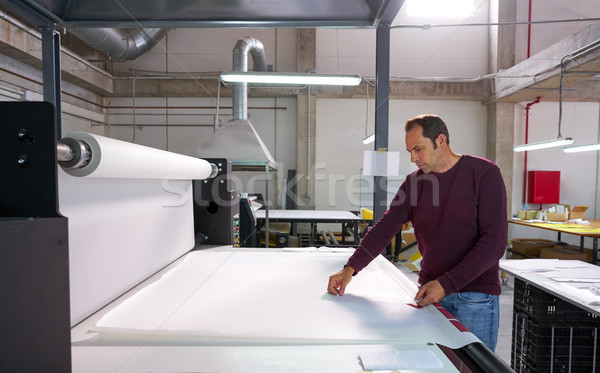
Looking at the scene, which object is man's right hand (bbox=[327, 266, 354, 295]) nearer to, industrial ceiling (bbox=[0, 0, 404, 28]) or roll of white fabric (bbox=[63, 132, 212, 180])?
roll of white fabric (bbox=[63, 132, 212, 180])

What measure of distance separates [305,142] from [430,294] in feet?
19.3

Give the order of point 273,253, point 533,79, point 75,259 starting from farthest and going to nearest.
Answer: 1. point 533,79
2. point 273,253
3. point 75,259

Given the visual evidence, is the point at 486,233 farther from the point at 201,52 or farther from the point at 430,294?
the point at 201,52

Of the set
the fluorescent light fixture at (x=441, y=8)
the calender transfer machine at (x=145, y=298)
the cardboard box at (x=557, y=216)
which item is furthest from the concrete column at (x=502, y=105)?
the calender transfer machine at (x=145, y=298)

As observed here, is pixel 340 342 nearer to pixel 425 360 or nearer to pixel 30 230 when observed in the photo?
pixel 425 360

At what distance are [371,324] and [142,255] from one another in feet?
2.75

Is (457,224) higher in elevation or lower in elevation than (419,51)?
lower

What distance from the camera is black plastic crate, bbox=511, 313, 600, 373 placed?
6.15 feet

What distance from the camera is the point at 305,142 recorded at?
677cm

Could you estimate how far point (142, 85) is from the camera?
21.8 ft

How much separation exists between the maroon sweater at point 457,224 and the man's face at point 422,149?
6 cm

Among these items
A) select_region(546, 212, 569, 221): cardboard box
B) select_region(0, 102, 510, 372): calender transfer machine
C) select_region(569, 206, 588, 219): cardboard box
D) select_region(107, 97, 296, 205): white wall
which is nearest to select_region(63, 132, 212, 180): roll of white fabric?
select_region(0, 102, 510, 372): calender transfer machine

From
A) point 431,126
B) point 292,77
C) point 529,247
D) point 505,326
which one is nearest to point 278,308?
point 431,126

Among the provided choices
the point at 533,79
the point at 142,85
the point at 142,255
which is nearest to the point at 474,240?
the point at 142,255
